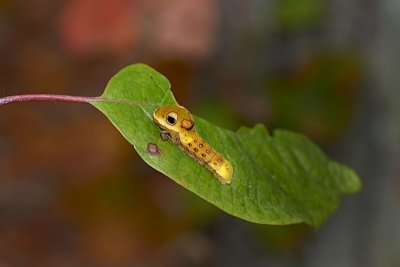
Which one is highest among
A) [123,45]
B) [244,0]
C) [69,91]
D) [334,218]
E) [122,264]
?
[244,0]

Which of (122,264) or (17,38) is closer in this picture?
(122,264)

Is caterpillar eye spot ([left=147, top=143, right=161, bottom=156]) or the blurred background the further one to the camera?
the blurred background

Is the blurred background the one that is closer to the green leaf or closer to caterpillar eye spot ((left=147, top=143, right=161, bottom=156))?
the green leaf

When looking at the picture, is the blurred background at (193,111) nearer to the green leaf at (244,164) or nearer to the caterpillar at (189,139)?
the green leaf at (244,164)

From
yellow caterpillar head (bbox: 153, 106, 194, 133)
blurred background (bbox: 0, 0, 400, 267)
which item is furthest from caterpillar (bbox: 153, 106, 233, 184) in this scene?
blurred background (bbox: 0, 0, 400, 267)

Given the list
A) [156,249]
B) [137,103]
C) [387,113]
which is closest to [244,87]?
[387,113]

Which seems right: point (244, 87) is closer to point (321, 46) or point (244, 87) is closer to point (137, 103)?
point (321, 46)

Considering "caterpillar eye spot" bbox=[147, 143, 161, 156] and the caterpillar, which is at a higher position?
the caterpillar
